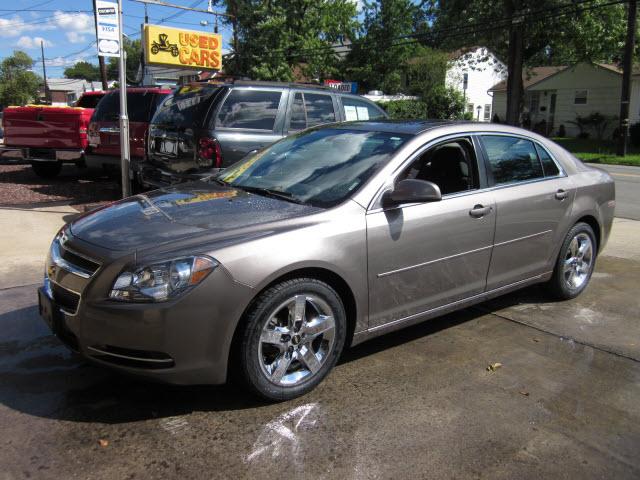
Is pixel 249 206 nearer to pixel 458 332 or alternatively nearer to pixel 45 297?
pixel 45 297

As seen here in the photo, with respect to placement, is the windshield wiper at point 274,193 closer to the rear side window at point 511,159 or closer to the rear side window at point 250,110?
the rear side window at point 511,159

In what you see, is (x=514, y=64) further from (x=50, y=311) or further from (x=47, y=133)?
(x=50, y=311)

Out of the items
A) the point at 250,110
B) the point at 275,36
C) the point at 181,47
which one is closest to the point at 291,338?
the point at 250,110

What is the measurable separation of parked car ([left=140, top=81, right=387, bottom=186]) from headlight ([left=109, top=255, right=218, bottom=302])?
12.9 feet

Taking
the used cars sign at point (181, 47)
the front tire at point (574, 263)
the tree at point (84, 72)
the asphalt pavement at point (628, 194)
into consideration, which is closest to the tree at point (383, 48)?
the used cars sign at point (181, 47)

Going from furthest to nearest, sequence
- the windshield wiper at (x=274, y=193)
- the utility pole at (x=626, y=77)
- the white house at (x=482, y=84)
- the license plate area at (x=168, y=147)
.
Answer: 1. the white house at (x=482, y=84)
2. the utility pole at (x=626, y=77)
3. the license plate area at (x=168, y=147)
4. the windshield wiper at (x=274, y=193)

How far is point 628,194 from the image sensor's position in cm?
1248

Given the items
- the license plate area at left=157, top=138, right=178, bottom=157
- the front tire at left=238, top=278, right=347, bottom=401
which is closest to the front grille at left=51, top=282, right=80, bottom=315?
the front tire at left=238, top=278, right=347, bottom=401

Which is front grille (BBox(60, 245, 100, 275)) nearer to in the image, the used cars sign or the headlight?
the headlight

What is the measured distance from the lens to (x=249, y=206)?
3570mm

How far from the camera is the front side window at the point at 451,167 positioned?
4.19 meters

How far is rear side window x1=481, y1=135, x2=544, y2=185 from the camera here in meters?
4.41

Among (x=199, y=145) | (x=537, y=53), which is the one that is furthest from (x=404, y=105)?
(x=199, y=145)

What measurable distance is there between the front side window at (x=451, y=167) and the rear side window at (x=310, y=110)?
3.56m
